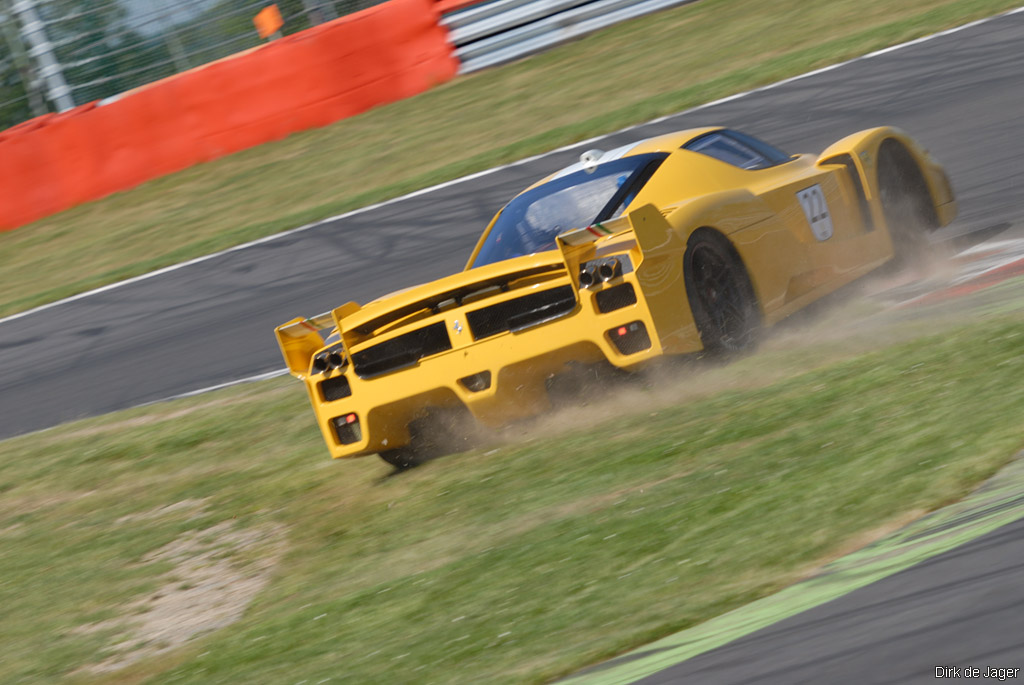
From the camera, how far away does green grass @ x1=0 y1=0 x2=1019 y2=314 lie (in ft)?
46.5

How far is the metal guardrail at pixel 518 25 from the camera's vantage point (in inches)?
675

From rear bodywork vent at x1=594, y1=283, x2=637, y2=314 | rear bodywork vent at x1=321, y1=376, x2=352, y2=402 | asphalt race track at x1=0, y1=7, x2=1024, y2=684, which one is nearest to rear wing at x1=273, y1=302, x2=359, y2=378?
rear bodywork vent at x1=321, y1=376, x2=352, y2=402

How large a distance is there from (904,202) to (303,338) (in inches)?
143

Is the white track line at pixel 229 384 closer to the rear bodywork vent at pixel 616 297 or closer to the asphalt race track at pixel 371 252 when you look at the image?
the asphalt race track at pixel 371 252

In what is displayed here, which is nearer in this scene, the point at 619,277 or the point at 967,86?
the point at 619,277

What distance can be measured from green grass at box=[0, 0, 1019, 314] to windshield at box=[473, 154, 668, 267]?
22.3 ft

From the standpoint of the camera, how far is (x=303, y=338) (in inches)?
263

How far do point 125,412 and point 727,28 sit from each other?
9.90 metres

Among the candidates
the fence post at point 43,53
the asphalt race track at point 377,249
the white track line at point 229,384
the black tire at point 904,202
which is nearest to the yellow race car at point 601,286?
the black tire at point 904,202

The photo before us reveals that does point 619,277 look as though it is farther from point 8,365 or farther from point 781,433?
point 8,365

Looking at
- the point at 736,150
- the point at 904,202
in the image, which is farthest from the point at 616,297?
the point at 904,202

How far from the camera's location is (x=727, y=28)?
1656 centimetres

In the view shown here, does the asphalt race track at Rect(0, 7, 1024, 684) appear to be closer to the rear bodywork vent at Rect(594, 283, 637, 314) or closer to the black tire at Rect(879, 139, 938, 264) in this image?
the black tire at Rect(879, 139, 938, 264)

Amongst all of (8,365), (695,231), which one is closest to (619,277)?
(695,231)
